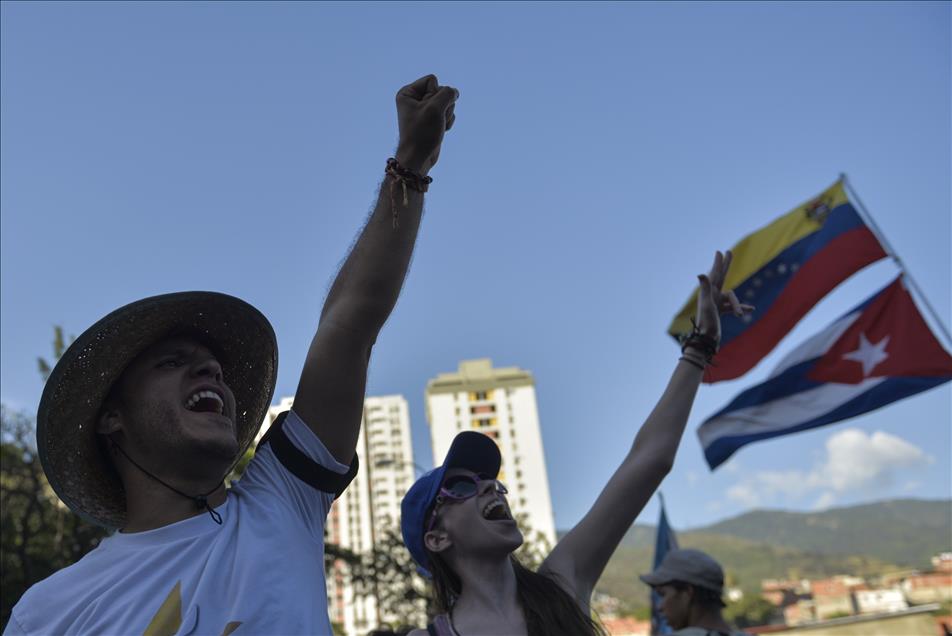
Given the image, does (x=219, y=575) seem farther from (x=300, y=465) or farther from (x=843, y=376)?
(x=843, y=376)

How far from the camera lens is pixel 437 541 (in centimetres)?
287

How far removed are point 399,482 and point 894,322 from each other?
121 metres

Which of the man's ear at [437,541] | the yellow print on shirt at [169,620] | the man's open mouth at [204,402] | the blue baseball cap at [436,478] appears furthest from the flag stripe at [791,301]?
the yellow print on shirt at [169,620]

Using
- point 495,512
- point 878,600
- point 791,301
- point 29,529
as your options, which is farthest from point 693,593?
point 878,600

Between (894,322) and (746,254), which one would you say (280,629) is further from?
(746,254)

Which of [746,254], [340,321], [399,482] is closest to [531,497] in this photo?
[399,482]

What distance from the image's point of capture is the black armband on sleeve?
1.87 metres

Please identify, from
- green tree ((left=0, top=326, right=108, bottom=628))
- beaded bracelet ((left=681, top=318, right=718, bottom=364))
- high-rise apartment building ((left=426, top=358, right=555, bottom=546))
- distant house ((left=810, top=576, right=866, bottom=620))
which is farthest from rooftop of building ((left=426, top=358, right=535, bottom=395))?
beaded bracelet ((left=681, top=318, right=718, bottom=364))

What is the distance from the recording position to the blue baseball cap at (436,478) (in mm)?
2904

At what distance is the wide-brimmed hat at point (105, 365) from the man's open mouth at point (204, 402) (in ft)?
0.52

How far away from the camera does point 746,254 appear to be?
9.89 meters

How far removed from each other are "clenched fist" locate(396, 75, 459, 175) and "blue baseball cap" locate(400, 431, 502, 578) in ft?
3.86

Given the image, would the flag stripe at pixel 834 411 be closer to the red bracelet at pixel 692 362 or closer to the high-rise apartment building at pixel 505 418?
the red bracelet at pixel 692 362

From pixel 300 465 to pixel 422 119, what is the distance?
858mm
